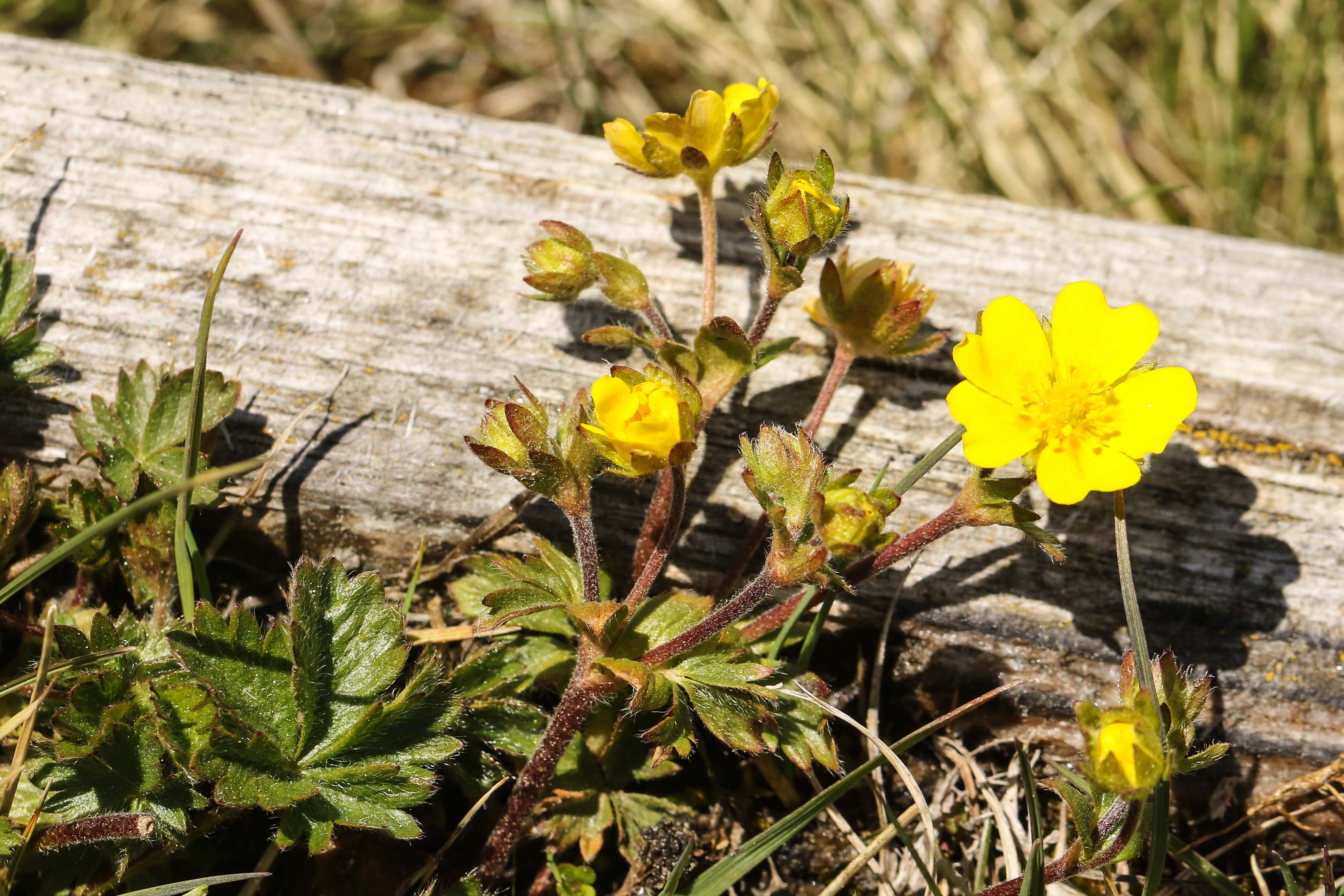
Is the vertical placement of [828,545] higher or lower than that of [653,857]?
higher

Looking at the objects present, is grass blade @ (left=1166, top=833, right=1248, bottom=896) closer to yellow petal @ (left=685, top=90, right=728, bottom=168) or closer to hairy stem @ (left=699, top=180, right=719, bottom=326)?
hairy stem @ (left=699, top=180, right=719, bottom=326)

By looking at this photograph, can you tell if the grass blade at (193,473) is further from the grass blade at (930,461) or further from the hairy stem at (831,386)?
the grass blade at (930,461)

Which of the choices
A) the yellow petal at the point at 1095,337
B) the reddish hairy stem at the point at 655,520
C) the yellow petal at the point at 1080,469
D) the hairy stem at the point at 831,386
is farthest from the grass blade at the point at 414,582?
the yellow petal at the point at 1095,337

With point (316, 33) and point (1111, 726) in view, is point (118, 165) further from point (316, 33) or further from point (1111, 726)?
point (1111, 726)

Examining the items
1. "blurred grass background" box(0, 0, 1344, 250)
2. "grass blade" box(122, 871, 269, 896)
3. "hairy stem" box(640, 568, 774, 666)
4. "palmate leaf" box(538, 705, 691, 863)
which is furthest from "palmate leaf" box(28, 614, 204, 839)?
"blurred grass background" box(0, 0, 1344, 250)

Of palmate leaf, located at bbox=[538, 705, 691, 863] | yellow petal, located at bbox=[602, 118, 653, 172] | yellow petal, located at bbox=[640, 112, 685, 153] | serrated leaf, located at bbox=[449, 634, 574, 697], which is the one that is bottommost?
palmate leaf, located at bbox=[538, 705, 691, 863]

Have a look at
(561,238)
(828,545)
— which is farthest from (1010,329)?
(561,238)

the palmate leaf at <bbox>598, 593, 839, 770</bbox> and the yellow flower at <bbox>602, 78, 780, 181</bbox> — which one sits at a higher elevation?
the yellow flower at <bbox>602, 78, 780, 181</bbox>
